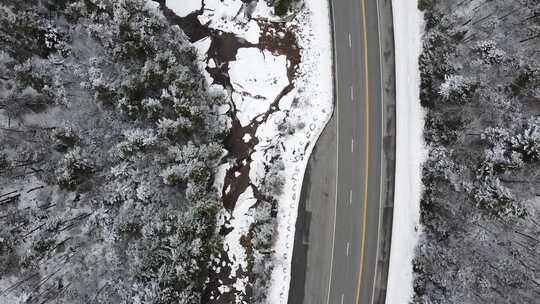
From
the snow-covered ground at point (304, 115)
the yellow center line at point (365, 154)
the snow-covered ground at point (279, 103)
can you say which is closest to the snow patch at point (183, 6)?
the snow-covered ground at point (279, 103)

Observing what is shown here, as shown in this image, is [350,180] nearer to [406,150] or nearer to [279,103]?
[406,150]

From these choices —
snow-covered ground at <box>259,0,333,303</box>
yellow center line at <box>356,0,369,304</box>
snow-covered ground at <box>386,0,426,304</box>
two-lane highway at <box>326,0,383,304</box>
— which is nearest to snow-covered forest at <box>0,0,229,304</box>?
snow-covered ground at <box>259,0,333,303</box>

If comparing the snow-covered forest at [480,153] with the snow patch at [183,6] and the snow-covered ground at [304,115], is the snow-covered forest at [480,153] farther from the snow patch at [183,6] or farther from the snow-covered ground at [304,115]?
the snow patch at [183,6]

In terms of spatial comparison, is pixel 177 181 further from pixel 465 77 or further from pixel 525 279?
pixel 525 279

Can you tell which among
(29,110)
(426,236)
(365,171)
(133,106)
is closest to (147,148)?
(133,106)

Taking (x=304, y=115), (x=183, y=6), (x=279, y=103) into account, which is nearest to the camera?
(x=304, y=115)

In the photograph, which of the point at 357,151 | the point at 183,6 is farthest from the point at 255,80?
the point at 357,151
